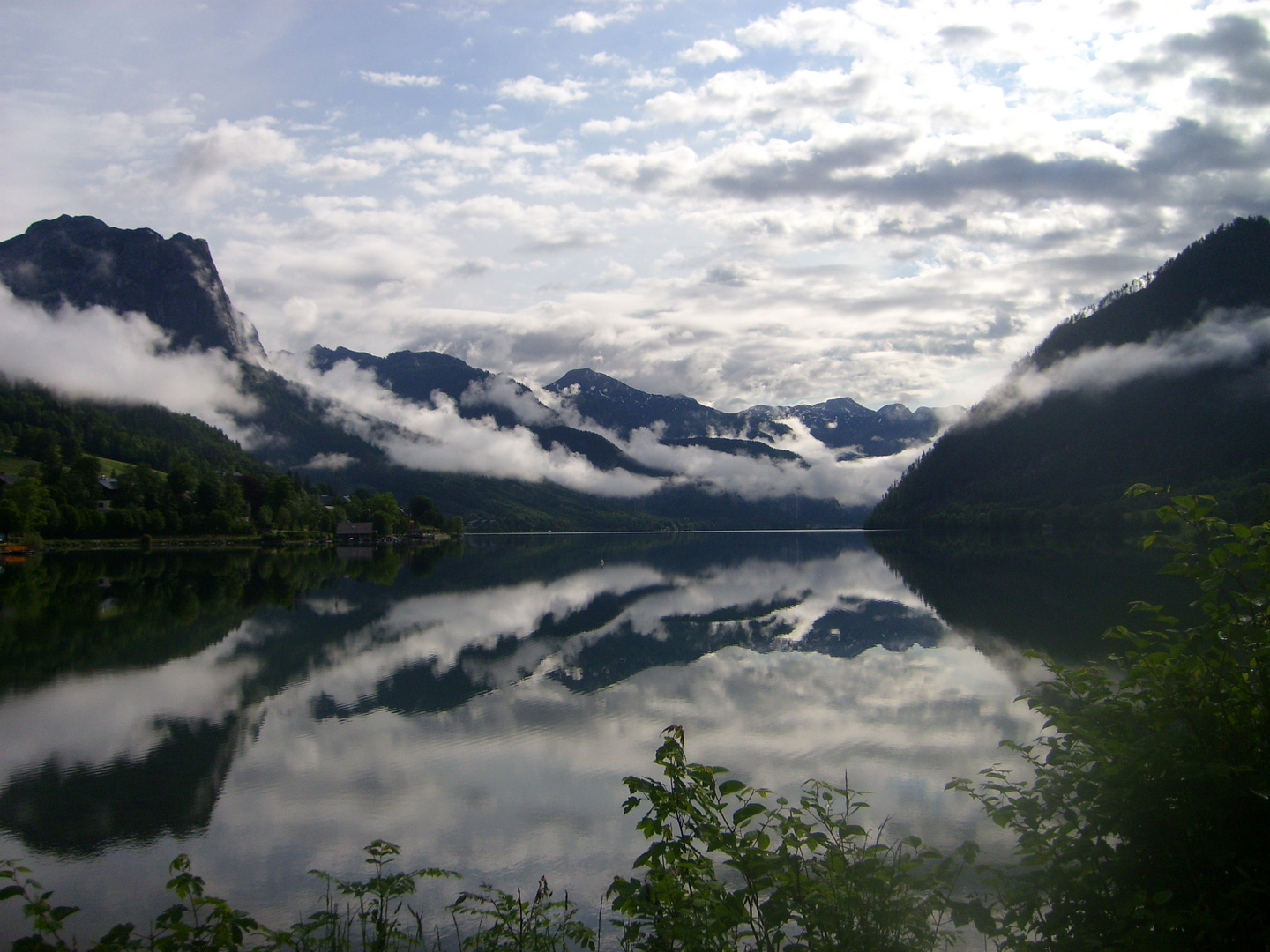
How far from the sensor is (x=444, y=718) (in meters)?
21.8

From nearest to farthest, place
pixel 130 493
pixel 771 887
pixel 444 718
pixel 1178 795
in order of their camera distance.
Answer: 1. pixel 1178 795
2. pixel 771 887
3. pixel 444 718
4. pixel 130 493

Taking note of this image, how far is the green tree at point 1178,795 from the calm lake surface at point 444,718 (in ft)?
25.5

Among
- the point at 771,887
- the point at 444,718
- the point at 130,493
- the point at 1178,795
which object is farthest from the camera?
the point at 130,493

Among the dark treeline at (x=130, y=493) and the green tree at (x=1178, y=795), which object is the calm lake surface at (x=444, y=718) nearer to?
the green tree at (x=1178, y=795)

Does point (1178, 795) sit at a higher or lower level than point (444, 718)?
higher

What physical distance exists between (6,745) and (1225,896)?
22704mm

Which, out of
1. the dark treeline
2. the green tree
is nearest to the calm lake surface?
the green tree

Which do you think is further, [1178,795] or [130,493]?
[130,493]

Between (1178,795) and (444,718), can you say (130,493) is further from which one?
(1178,795)

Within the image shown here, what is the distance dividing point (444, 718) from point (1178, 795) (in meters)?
19.4

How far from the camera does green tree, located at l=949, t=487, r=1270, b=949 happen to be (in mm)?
4789

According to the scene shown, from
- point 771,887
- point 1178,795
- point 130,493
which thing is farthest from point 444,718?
point 130,493

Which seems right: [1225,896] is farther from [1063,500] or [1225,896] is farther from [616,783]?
[1063,500]

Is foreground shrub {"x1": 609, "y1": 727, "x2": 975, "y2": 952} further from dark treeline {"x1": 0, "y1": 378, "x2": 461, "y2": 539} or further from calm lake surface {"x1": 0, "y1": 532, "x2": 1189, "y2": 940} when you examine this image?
dark treeline {"x1": 0, "y1": 378, "x2": 461, "y2": 539}
